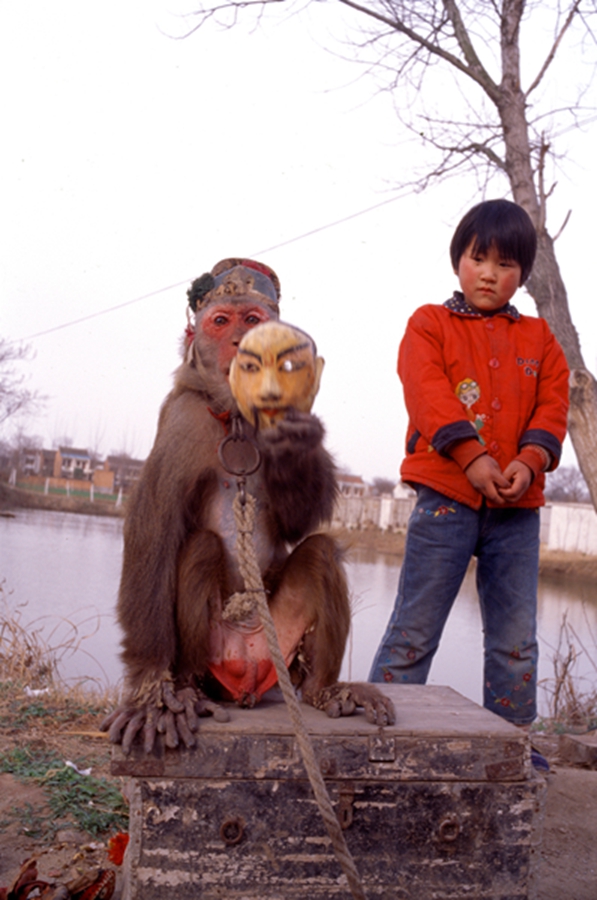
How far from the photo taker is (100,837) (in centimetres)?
229

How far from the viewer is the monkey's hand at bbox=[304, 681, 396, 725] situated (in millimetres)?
1781

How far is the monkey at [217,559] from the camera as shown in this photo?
5.85 feet

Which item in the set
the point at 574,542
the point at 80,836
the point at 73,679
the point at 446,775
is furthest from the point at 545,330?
the point at 574,542

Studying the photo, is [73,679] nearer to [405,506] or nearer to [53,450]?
[53,450]

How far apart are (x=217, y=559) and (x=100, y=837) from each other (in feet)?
3.50

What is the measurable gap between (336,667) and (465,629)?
447 cm

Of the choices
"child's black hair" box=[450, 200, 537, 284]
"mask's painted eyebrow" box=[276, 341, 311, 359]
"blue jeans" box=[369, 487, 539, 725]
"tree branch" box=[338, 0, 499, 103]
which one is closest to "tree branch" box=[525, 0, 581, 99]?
"tree branch" box=[338, 0, 499, 103]

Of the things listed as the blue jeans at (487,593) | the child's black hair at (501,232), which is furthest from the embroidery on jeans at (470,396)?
the child's black hair at (501,232)

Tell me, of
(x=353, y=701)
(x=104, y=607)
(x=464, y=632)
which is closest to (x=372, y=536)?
(x=464, y=632)

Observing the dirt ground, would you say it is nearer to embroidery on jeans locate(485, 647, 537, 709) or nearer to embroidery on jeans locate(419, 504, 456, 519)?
embroidery on jeans locate(485, 647, 537, 709)

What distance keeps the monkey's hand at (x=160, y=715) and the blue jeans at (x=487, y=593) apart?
88 cm

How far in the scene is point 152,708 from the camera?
168 centimetres

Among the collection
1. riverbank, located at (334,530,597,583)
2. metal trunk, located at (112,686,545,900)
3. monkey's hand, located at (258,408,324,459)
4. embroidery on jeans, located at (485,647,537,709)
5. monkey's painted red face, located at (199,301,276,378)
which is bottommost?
metal trunk, located at (112,686,545,900)

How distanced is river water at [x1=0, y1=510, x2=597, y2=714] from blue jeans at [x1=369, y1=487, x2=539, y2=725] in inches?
75.0
